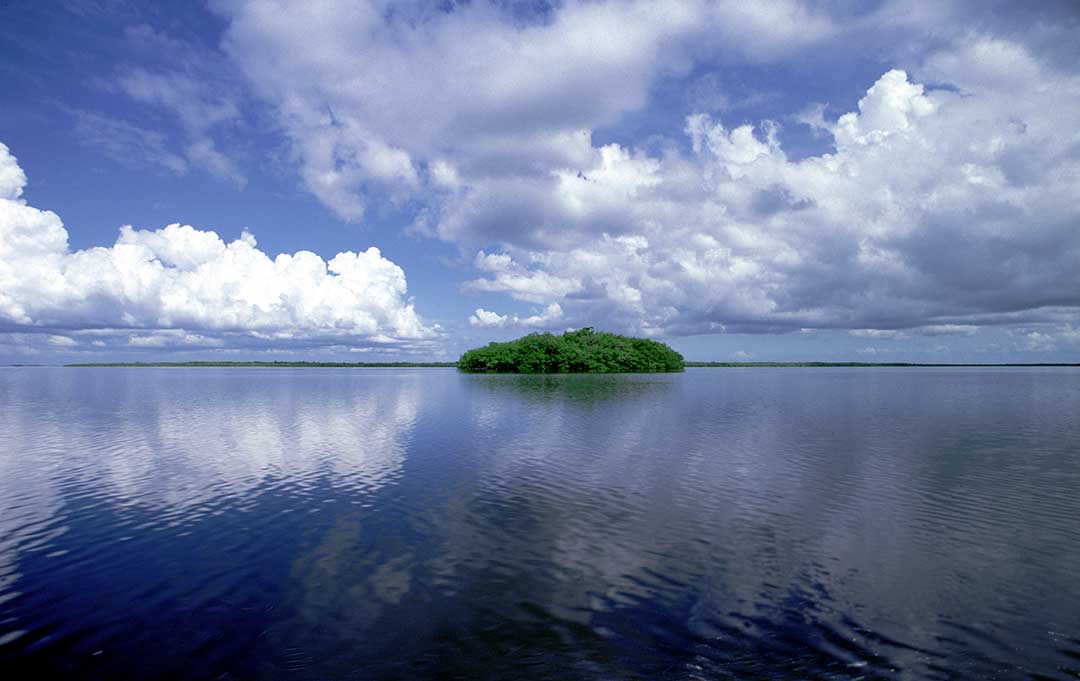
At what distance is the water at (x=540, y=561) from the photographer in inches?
448

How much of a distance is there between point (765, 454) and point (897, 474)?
6.85 m

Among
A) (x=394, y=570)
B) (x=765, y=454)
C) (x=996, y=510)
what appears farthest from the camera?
(x=765, y=454)

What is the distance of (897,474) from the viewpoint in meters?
28.1

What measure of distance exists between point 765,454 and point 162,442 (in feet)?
120

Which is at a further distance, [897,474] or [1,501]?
[897,474]

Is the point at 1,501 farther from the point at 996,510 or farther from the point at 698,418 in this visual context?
the point at 698,418

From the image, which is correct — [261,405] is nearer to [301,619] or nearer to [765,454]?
[765,454]

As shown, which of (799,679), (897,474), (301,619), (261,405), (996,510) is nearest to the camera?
(799,679)

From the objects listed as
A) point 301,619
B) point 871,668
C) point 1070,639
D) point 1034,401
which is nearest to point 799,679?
point 871,668

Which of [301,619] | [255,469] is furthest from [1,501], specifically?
[301,619]

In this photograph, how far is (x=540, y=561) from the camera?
1652cm

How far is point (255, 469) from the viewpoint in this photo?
97.5 ft

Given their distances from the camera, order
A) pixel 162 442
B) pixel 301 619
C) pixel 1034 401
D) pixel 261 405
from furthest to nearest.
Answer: pixel 1034 401 → pixel 261 405 → pixel 162 442 → pixel 301 619

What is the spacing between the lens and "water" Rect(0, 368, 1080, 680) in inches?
448
